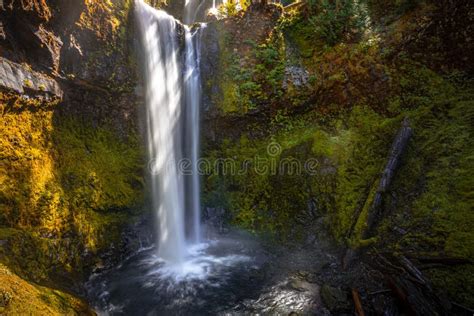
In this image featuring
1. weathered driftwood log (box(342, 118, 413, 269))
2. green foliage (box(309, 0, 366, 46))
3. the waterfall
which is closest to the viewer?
weathered driftwood log (box(342, 118, 413, 269))

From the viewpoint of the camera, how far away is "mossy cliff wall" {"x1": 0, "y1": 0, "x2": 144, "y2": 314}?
5.32 meters

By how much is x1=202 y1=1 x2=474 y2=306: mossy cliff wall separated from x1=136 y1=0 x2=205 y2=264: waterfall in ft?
1.89

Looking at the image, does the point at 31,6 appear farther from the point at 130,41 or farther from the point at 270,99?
the point at 270,99

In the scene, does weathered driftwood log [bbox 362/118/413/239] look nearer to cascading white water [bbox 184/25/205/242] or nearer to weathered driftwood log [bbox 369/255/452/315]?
weathered driftwood log [bbox 369/255/452/315]

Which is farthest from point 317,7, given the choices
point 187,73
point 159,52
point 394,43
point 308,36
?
point 159,52

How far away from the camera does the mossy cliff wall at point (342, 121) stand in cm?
579

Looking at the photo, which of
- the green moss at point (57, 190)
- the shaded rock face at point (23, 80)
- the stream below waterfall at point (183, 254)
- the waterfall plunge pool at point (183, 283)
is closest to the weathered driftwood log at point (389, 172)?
the stream below waterfall at point (183, 254)

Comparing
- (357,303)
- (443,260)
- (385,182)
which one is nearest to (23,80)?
(357,303)

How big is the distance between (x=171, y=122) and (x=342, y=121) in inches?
212

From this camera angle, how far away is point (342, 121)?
8117mm

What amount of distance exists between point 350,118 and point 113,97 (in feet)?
23.1

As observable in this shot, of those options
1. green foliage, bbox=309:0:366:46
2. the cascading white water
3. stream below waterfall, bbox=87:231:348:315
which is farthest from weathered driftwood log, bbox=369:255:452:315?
green foliage, bbox=309:0:366:46

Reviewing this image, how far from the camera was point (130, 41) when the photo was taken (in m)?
8.36

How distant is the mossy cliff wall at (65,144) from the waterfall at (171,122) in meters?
0.48
